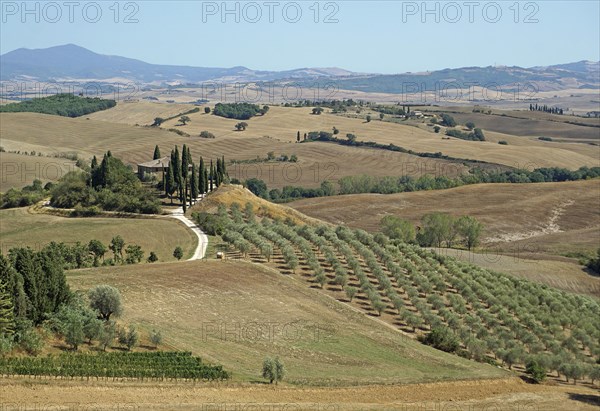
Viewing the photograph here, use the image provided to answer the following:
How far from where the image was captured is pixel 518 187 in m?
134

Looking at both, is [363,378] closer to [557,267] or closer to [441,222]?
[557,267]

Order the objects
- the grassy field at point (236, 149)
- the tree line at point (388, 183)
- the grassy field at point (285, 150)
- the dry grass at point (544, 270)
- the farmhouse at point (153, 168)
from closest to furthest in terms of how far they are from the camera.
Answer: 1. the dry grass at point (544, 270)
2. the farmhouse at point (153, 168)
3. the tree line at point (388, 183)
4. the grassy field at point (236, 149)
5. the grassy field at point (285, 150)

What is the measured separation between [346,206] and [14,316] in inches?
3393

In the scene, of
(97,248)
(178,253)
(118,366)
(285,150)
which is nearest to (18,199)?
(97,248)

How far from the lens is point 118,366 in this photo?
38406 millimetres

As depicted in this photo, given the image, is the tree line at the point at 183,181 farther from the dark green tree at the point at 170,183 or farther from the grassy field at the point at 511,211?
the grassy field at the point at 511,211

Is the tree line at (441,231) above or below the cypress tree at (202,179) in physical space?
below

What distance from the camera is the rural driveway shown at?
68562mm

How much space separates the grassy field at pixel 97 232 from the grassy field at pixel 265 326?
10.9 m

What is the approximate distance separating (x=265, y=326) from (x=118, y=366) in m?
14.6

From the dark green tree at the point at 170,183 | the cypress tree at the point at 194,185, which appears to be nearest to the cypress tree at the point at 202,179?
the cypress tree at the point at 194,185

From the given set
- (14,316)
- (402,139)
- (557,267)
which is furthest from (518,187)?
(14,316)

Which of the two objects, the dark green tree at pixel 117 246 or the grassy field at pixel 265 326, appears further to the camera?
the dark green tree at pixel 117 246

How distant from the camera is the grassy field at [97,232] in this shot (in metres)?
72.4
